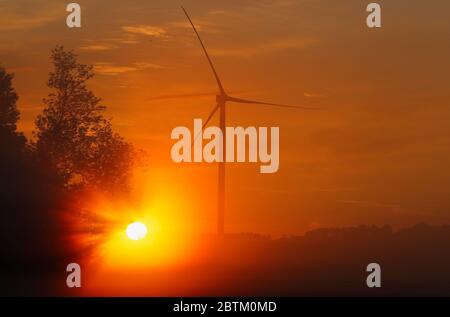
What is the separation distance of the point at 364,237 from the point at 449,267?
9998 millimetres

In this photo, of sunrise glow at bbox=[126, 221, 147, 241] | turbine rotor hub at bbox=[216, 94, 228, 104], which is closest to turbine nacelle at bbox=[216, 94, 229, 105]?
turbine rotor hub at bbox=[216, 94, 228, 104]

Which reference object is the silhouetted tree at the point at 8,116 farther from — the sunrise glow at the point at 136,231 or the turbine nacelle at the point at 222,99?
the turbine nacelle at the point at 222,99

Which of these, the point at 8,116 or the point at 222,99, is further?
the point at 8,116

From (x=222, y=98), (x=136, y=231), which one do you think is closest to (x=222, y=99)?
(x=222, y=98)

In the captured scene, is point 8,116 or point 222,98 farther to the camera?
point 8,116

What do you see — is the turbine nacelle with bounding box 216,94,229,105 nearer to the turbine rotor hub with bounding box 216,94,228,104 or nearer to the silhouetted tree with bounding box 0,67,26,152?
the turbine rotor hub with bounding box 216,94,228,104

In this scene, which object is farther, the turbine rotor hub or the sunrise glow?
the sunrise glow

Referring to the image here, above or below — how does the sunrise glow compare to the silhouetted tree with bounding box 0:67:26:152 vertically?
below

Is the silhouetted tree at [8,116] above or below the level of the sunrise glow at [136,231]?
above

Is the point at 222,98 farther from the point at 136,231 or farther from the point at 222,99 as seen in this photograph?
the point at 136,231

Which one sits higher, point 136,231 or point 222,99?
point 222,99

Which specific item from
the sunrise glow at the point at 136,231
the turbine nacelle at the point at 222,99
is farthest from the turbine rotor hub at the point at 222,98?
the sunrise glow at the point at 136,231
